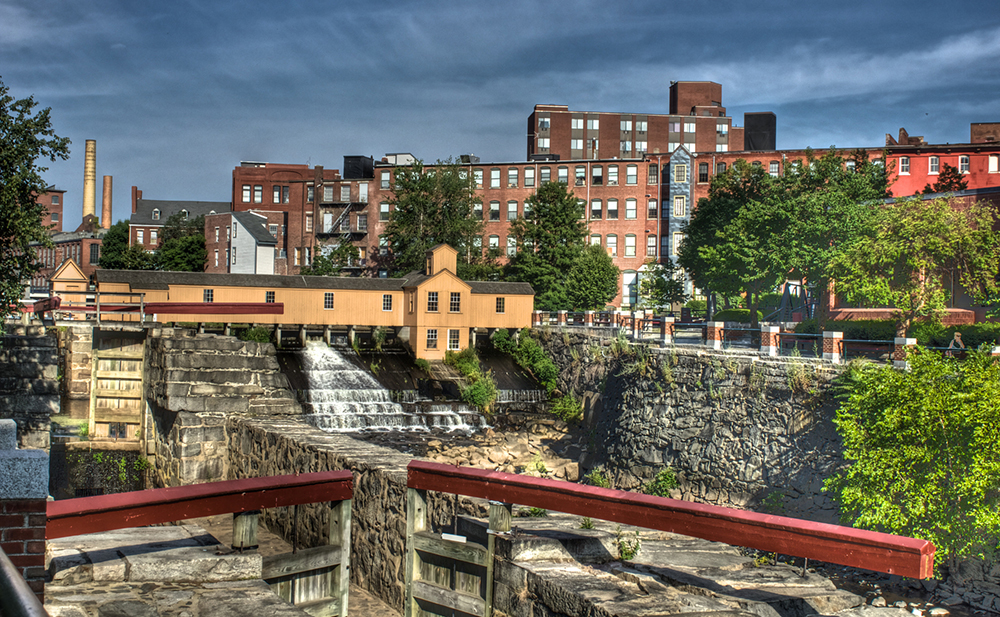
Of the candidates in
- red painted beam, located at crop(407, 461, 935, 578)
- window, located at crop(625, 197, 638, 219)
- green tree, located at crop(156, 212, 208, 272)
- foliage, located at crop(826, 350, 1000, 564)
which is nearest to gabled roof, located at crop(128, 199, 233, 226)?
green tree, located at crop(156, 212, 208, 272)

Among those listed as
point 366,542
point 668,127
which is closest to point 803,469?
point 366,542

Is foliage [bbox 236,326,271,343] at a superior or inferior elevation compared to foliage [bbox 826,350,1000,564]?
superior

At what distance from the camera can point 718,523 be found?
5430 millimetres

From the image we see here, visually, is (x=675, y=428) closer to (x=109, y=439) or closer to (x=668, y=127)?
(x=109, y=439)

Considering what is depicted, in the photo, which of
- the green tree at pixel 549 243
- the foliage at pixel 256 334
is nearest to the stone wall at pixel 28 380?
the foliage at pixel 256 334

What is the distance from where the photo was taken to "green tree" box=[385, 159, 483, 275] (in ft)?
183

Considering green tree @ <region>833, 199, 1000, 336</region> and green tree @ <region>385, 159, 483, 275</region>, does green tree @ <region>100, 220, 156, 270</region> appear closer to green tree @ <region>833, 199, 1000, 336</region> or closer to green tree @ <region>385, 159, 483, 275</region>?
green tree @ <region>385, 159, 483, 275</region>

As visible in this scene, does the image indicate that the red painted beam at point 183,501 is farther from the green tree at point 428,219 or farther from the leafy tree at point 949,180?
the leafy tree at point 949,180

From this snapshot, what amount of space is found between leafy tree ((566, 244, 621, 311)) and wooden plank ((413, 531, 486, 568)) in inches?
1597

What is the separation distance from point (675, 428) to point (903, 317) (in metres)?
7.82

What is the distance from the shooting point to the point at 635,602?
211 inches

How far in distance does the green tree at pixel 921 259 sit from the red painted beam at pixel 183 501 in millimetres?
19961

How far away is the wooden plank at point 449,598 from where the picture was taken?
6711 mm

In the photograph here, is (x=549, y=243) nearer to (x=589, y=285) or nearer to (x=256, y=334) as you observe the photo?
(x=589, y=285)
